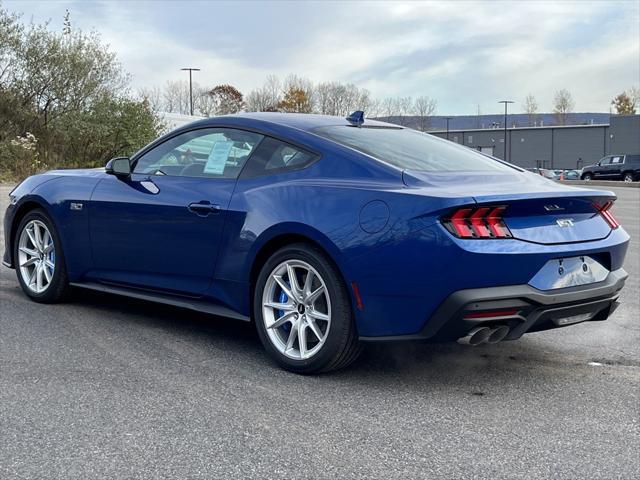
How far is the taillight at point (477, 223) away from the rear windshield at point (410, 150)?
2.03 ft

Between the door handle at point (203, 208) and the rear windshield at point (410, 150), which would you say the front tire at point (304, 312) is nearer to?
the door handle at point (203, 208)

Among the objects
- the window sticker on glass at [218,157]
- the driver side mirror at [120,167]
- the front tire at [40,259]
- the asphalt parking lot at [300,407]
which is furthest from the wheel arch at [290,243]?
the front tire at [40,259]

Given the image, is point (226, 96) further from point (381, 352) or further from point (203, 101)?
point (381, 352)

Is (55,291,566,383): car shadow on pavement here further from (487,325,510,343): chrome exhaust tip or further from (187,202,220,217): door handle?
(187,202,220,217): door handle

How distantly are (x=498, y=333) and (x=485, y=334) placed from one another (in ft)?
0.26

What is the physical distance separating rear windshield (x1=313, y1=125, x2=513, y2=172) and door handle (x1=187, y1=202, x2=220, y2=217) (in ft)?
2.50

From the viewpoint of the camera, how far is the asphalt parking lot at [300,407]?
9.62ft

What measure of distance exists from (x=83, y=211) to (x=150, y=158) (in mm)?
667

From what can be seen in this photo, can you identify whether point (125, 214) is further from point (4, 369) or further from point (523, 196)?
point (523, 196)

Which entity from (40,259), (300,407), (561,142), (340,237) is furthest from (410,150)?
(561,142)

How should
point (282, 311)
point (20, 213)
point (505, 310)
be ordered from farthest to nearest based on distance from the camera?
point (20, 213)
point (282, 311)
point (505, 310)

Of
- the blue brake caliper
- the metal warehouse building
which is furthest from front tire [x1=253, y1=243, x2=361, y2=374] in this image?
the metal warehouse building

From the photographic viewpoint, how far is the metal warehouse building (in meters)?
78.4

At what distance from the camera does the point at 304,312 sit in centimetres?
407
